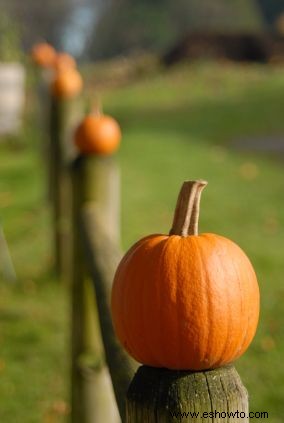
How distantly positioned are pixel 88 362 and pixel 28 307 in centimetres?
247

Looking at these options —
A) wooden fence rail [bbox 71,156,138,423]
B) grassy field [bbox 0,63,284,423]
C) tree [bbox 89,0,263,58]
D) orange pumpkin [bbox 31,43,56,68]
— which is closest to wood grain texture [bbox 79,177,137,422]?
wooden fence rail [bbox 71,156,138,423]

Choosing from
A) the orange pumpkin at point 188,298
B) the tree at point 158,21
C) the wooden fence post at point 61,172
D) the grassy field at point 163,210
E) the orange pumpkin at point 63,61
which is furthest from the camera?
the tree at point 158,21

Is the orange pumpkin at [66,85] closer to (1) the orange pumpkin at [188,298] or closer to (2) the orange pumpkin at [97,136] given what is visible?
(2) the orange pumpkin at [97,136]

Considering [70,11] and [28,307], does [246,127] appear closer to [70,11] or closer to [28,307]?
[28,307]

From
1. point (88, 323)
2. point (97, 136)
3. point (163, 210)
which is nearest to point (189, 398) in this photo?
point (88, 323)

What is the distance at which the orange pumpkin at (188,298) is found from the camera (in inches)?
56.4

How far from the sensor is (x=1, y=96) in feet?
49.1

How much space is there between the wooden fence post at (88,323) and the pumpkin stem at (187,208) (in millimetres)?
1830

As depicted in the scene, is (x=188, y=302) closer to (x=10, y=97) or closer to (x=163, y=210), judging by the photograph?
(x=163, y=210)

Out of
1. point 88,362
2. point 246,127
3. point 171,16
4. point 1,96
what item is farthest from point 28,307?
point 171,16

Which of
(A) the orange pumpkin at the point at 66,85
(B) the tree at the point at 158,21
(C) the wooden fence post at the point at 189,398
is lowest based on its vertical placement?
(C) the wooden fence post at the point at 189,398

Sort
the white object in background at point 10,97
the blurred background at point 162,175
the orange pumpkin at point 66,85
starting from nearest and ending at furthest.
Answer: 1. the blurred background at point 162,175
2. the orange pumpkin at point 66,85
3. the white object in background at point 10,97

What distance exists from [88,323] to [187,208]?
7.25ft

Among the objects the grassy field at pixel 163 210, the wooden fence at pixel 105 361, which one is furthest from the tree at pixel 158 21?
the wooden fence at pixel 105 361
